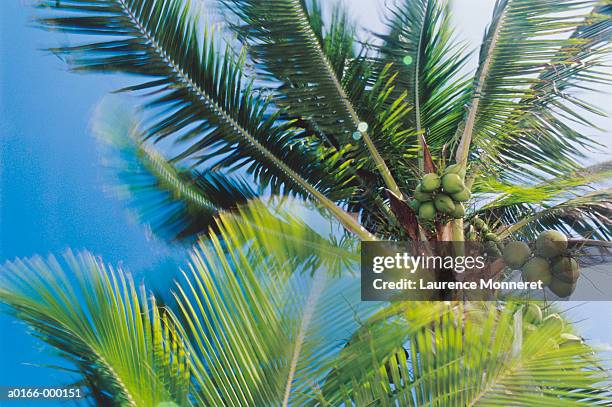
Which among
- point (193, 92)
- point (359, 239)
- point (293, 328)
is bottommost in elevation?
point (293, 328)

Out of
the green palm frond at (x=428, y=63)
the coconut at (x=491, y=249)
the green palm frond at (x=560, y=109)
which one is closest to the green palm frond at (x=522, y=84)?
the green palm frond at (x=560, y=109)

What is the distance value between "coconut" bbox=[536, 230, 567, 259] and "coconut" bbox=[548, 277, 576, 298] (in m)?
0.10

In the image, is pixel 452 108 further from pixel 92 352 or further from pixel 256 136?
pixel 92 352

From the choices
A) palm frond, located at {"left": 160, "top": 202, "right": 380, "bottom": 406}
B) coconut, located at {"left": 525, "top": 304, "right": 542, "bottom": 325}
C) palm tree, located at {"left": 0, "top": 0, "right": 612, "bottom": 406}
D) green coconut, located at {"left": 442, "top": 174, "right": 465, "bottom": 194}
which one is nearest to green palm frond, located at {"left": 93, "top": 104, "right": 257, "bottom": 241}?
palm tree, located at {"left": 0, "top": 0, "right": 612, "bottom": 406}

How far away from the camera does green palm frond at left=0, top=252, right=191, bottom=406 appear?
5.73 feet

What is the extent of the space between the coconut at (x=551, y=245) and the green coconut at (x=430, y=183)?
0.45m

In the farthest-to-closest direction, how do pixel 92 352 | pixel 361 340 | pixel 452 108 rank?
pixel 452 108, pixel 92 352, pixel 361 340

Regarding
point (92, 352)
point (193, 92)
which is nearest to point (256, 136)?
point (193, 92)

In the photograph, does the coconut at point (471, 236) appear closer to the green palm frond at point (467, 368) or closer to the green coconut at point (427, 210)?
the green coconut at point (427, 210)

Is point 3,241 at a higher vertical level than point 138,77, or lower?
lower

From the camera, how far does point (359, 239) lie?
9.39 feet

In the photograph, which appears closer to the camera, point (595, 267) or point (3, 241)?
point (595, 267)

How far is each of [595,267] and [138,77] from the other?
7.11 feet

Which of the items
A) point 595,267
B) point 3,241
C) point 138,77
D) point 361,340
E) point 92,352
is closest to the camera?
point 361,340
